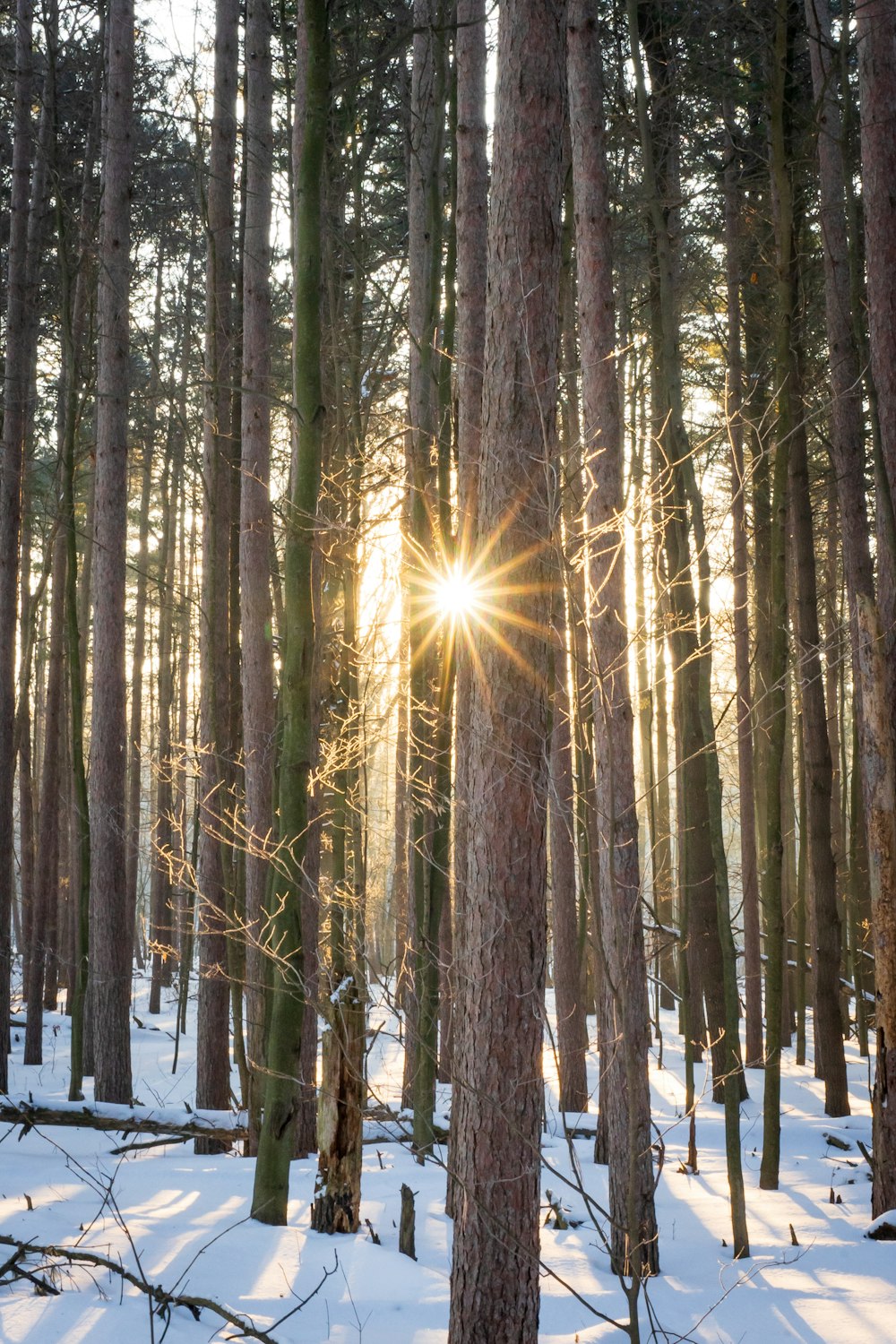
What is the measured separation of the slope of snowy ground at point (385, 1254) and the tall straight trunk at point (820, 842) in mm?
1325

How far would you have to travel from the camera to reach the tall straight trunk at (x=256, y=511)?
7.56 m

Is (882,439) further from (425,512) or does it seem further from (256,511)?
(256,511)

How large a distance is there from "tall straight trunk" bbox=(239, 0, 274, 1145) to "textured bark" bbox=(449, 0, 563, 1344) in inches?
153

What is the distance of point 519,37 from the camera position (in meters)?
3.93

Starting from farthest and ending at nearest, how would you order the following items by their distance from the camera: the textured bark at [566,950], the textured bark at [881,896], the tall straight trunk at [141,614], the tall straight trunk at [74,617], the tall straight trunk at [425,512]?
1. the tall straight trunk at [141,614]
2. the textured bark at [566,950]
3. the tall straight trunk at [74,617]
4. the textured bark at [881,896]
5. the tall straight trunk at [425,512]

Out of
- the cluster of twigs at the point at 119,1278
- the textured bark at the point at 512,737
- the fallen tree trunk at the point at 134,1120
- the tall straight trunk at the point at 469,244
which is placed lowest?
the fallen tree trunk at the point at 134,1120

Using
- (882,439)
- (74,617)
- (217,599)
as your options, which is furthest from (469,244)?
(74,617)

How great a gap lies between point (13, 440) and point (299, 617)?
6686 millimetres

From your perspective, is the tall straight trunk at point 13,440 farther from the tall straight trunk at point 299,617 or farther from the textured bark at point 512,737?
the textured bark at point 512,737

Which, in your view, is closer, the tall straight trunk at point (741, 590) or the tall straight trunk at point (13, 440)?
the tall straight trunk at point (13, 440)

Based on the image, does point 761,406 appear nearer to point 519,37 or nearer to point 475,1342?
point 519,37

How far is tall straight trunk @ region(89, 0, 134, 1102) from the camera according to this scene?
8602 mm

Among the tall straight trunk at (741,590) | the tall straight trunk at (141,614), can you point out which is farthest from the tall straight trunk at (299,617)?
the tall straight trunk at (141,614)

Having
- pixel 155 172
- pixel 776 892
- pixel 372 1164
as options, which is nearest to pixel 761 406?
pixel 776 892
